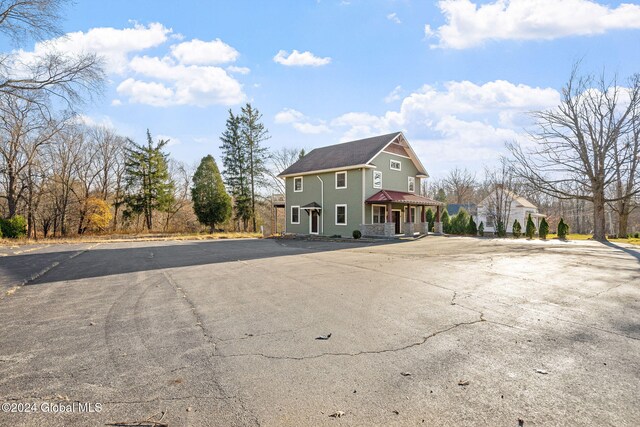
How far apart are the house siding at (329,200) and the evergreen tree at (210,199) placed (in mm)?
6865

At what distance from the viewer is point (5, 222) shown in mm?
21953

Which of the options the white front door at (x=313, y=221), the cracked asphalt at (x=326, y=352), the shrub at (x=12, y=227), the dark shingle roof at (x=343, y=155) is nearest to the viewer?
the cracked asphalt at (x=326, y=352)

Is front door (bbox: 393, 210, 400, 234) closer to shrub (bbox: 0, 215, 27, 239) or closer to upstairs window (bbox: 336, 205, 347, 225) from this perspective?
upstairs window (bbox: 336, 205, 347, 225)

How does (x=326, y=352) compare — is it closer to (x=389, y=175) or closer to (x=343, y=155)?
(x=389, y=175)

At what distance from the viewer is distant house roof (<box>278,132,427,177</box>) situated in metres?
23.0

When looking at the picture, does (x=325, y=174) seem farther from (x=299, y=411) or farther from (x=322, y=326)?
(x=299, y=411)

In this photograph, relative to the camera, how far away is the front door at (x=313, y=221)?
1000 inches

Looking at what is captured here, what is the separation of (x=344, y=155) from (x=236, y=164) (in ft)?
44.1

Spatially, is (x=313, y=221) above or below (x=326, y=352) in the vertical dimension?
above

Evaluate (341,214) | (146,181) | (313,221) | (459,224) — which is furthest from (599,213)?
(146,181)

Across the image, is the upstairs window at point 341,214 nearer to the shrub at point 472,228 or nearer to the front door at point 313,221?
the front door at point 313,221

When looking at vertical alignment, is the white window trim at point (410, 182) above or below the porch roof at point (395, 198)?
above

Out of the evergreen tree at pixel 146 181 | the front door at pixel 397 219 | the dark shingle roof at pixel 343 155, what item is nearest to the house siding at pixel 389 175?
the front door at pixel 397 219

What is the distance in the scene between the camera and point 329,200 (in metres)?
24.5
